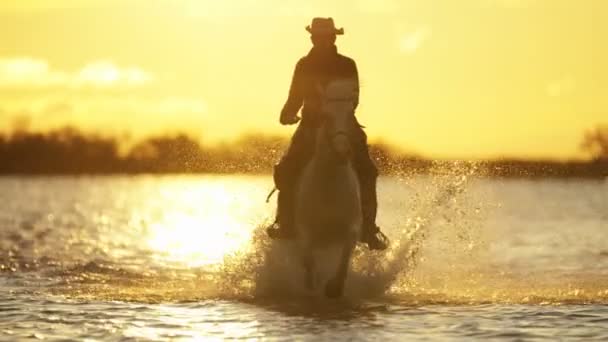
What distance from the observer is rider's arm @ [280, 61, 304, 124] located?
751 inches

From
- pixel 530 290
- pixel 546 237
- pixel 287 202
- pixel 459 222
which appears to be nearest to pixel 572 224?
pixel 546 237

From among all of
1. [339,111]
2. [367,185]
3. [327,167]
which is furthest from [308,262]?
[339,111]

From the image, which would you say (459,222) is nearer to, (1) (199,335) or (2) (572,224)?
(2) (572,224)

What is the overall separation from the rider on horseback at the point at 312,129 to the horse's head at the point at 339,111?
46cm

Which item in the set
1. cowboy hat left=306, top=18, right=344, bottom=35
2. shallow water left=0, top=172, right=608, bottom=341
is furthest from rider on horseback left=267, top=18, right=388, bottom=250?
shallow water left=0, top=172, right=608, bottom=341

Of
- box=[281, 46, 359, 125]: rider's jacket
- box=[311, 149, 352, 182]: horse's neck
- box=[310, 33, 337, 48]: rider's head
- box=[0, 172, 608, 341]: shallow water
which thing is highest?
box=[310, 33, 337, 48]: rider's head

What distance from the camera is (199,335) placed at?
16.3 m

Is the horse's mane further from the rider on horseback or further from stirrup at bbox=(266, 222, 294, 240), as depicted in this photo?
stirrup at bbox=(266, 222, 294, 240)

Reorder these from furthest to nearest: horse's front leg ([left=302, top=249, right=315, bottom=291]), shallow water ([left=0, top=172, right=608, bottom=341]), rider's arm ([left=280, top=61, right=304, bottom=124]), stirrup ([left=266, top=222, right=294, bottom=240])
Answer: stirrup ([left=266, top=222, right=294, bottom=240]), horse's front leg ([left=302, top=249, right=315, bottom=291]), rider's arm ([left=280, top=61, right=304, bottom=124]), shallow water ([left=0, top=172, right=608, bottom=341])

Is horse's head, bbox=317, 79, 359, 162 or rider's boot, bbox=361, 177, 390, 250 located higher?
horse's head, bbox=317, 79, 359, 162

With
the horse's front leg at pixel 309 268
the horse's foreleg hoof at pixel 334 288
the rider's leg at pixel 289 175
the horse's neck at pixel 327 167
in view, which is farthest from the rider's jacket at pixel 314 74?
the horse's foreleg hoof at pixel 334 288

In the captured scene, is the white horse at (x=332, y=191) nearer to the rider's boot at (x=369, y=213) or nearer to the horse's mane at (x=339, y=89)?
the horse's mane at (x=339, y=89)

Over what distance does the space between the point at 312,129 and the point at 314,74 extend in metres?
0.73

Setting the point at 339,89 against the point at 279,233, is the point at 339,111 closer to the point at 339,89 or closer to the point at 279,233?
the point at 339,89
